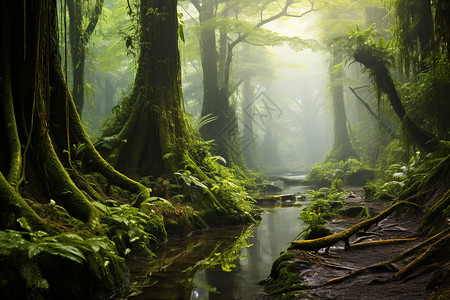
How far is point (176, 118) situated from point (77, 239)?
16.9ft

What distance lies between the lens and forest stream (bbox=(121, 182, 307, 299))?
339 cm

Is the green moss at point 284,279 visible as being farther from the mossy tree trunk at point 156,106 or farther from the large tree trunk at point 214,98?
the large tree trunk at point 214,98

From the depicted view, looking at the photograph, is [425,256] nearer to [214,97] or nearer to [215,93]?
[214,97]

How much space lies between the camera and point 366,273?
3197 millimetres

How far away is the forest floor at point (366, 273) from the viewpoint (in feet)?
8.88

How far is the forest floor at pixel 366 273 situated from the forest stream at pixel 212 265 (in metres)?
0.56

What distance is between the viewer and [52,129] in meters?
5.11

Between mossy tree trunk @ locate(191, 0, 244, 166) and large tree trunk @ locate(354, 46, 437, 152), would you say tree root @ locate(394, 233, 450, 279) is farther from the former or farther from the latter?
mossy tree trunk @ locate(191, 0, 244, 166)

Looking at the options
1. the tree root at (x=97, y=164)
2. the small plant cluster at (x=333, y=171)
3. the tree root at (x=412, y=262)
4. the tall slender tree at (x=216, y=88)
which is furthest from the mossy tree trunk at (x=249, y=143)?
the tree root at (x=412, y=262)

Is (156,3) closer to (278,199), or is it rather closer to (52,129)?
(52,129)

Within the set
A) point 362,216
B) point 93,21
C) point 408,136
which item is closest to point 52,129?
point 362,216

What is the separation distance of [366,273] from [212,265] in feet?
6.16

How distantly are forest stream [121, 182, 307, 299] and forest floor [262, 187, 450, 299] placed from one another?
56 cm

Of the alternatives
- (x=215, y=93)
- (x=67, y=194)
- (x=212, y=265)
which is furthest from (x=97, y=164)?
(x=215, y=93)
